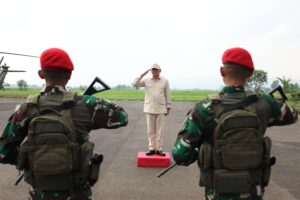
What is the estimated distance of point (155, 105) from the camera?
6.89m

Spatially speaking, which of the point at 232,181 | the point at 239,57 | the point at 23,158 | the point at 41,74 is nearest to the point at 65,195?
the point at 23,158

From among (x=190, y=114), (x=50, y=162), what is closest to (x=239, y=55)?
(x=190, y=114)

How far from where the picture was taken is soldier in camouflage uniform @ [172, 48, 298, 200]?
241cm

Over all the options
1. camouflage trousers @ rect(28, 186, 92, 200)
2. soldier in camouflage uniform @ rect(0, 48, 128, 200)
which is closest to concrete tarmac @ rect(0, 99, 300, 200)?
camouflage trousers @ rect(28, 186, 92, 200)

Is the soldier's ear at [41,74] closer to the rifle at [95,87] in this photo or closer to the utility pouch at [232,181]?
the rifle at [95,87]

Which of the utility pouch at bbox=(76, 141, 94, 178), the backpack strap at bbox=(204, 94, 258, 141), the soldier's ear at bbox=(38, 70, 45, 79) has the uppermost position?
the soldier's ear at bbox=(38, 70, 45, 79)

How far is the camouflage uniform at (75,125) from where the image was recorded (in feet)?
8.45

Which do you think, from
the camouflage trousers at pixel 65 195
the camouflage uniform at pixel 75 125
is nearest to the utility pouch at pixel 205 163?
the camouflage uniform at pixel 75 125

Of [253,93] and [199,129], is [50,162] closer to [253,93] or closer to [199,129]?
[199,129]

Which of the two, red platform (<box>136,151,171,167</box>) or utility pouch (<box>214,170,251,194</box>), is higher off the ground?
utility pouch (<box>214,170,251,194</box>)

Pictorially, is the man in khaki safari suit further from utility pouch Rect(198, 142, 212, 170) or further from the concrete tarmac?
utility pouch Rect(198, 142, 212, 170)

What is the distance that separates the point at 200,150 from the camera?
2498mm

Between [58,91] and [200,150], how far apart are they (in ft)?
3.62

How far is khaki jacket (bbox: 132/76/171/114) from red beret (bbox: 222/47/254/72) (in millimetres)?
4314
